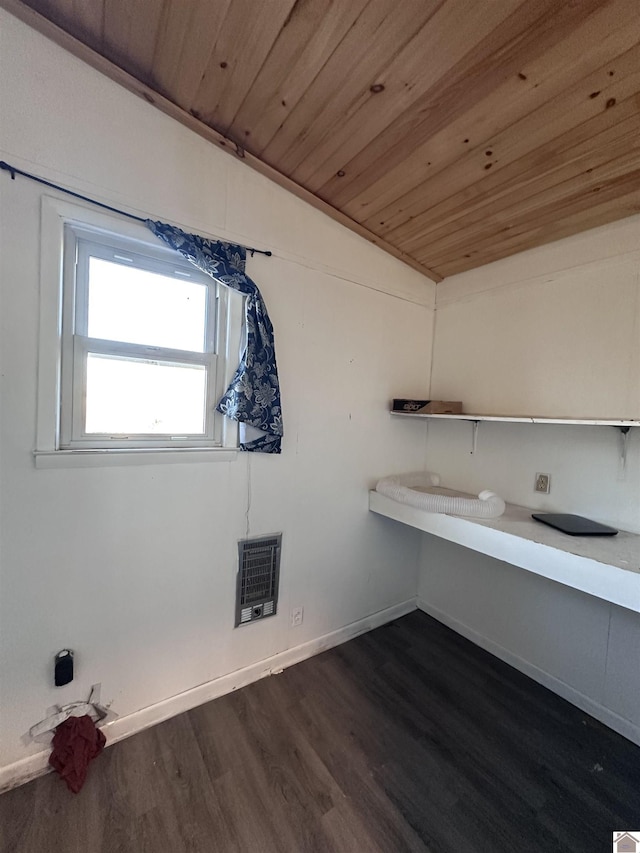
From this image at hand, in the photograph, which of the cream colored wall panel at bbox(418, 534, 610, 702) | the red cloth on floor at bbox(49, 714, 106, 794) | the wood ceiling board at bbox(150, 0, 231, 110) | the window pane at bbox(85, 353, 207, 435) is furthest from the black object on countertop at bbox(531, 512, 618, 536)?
the wood ceiling board at bbox(150, 0, 231, 110)

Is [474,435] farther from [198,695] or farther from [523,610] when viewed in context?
[198,695]

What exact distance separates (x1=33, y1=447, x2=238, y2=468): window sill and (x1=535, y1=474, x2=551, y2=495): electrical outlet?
5.46 feet

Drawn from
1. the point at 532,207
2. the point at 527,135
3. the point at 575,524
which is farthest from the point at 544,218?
the point at 575,524

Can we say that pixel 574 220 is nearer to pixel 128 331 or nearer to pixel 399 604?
pixel 128 331

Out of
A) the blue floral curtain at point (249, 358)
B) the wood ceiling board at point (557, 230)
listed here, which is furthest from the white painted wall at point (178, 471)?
the wood ceiling board at point (557, 230)

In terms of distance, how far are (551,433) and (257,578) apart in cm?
176

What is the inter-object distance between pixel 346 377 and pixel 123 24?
1.61m

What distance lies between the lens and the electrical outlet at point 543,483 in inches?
73.6

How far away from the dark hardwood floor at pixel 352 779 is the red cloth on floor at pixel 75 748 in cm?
5

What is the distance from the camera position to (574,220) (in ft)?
5.45

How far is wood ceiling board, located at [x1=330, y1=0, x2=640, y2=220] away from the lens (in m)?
0.96

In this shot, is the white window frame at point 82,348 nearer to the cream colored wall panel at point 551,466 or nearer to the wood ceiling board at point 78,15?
the wood ceiling board at point 78,15

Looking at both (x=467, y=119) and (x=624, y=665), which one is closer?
(x=467, y=119)

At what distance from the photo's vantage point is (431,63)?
111 centimetres
